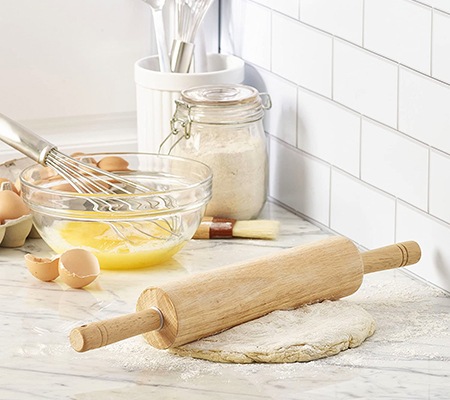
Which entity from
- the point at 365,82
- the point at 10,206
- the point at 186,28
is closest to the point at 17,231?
the point at 10,206

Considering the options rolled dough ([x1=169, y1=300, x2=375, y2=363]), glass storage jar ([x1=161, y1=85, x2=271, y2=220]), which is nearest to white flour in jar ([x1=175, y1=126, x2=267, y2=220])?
glass storage jar ([x1=161, y1=85, x2=271, y2=220])

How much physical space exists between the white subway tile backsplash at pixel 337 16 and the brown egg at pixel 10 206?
0.46 m

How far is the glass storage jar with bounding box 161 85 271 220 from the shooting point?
1.43m

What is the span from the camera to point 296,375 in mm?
1021

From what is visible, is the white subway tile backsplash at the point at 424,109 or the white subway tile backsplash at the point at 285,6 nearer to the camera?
the white subway tile backsplash at the point at 424,109

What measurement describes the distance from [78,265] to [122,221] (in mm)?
87

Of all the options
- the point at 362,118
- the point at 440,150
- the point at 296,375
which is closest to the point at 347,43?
the point at 362,118

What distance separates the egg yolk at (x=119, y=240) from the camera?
129 cm

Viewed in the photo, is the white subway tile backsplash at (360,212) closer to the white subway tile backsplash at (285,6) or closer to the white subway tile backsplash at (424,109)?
the white subway tile backsplash at (424,109)

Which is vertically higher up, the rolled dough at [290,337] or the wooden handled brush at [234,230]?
the rolled dough at [290,337]

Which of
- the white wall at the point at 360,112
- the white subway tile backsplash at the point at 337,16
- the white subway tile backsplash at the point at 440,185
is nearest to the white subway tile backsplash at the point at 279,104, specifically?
the white wall at the point at 360,112

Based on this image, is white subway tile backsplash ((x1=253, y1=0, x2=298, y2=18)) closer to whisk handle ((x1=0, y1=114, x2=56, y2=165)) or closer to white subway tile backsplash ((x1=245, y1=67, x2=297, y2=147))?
white subway tile backsplash ((x1=245, y1=67, x2=297, y2=147))

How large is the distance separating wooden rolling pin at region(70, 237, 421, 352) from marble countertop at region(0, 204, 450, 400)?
4cm

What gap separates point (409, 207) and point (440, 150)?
4.0 inches
